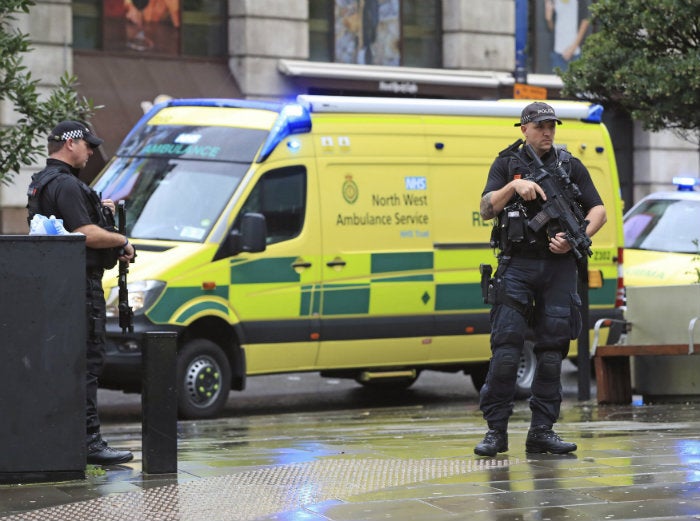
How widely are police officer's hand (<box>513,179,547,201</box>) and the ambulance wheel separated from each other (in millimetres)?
4692

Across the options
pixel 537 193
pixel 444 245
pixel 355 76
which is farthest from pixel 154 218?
pixel 355 76

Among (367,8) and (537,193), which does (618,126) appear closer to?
(367,8)

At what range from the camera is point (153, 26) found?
907 inches

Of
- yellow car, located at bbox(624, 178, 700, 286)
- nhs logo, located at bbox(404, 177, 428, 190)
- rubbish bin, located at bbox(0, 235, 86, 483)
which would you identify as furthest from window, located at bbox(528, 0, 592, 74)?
rubbish bin, located at bbox(0, 235, 86, 483)

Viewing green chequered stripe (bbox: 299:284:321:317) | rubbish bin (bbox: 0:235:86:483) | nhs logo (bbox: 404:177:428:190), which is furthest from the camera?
nhs logo (bbox: 404:177:428:190)

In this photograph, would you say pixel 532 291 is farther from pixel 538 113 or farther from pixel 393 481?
pixel 393 481

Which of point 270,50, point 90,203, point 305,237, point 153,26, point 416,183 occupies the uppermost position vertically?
point 153,26

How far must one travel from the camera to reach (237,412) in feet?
43.5

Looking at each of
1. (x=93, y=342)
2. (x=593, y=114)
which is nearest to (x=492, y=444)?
(x=93, y=342)

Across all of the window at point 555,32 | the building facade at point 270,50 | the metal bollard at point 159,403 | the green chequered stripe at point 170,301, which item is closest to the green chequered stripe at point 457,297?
the green chequered stripe at point 170,301

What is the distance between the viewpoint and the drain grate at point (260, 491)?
6.78 meters

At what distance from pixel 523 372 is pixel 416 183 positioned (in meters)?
2.08

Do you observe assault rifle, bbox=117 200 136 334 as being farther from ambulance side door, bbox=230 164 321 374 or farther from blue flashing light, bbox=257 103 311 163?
blue flashing light, bbox=257 103 311 163

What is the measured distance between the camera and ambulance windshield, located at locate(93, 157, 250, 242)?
41.2 ft
